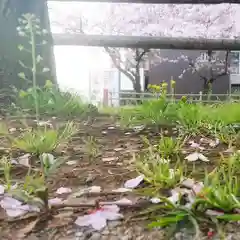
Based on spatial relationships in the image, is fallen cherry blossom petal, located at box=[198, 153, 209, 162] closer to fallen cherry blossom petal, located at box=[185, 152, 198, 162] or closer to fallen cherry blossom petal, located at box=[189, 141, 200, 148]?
fallen cherry blossom petal, located at box=[185, 152, 198, 162]

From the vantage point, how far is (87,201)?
84cm

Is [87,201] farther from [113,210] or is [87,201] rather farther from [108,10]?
[108,10]

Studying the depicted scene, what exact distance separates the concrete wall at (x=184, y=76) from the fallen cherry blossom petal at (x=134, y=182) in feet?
33.9

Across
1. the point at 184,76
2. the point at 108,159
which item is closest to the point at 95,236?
the point at 108,159

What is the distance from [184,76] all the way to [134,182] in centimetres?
1084

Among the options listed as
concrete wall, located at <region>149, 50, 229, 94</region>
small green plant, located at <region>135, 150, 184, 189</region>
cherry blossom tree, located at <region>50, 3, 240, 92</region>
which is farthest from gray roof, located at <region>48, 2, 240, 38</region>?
small green plant, located at <region>135, 150, 184, 189</region>

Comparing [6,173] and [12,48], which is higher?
[12,48]

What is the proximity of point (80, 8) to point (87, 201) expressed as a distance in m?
10.1

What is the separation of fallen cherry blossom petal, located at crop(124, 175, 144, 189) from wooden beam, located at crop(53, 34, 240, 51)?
289cm

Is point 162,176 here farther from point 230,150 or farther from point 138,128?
point 138,128

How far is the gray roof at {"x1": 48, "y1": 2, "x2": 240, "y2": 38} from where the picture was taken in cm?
988

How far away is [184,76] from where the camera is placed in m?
11.5

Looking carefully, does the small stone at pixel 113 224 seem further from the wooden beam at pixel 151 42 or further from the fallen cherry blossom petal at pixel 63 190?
the wooden beam at pixel 151 42

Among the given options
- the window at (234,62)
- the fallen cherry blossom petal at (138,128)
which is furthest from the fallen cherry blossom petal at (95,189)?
the window at (234,62)
